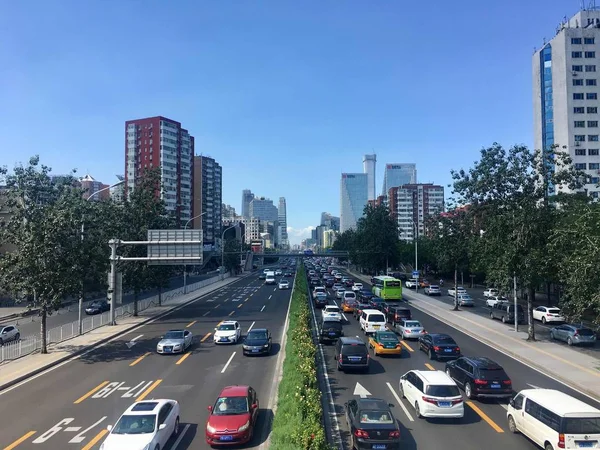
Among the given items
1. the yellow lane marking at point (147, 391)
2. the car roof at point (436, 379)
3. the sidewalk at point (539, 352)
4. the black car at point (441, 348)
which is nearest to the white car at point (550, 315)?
the sidewalk at point (539, 352)

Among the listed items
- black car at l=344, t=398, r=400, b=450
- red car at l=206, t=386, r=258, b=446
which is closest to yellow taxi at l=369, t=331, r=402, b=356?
black car at l=344, t=398, r=400, b=450

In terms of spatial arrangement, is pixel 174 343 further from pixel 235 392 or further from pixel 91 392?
pixel 235 392

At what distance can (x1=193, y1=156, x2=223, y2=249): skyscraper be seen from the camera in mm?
154125

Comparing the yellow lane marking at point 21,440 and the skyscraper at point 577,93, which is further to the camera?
the skyscraper at point 577,93

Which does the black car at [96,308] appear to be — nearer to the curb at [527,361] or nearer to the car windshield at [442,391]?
the curb at [527,361]

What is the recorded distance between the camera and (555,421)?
Answer: 39.6 ft

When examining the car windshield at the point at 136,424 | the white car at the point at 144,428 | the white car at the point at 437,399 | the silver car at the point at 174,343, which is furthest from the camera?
the silver car at the point at 174,343

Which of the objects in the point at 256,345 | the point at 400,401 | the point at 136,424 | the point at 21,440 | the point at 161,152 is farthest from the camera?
the point at 161,152

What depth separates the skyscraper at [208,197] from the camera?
154125 mm

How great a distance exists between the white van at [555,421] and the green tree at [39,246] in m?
23.6

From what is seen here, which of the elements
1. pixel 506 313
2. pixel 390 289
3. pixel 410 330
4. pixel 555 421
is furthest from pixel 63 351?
pixel 390 289

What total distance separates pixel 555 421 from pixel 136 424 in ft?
37.9

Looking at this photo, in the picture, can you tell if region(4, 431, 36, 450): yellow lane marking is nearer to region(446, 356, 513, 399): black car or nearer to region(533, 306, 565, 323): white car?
region(446, 356, 513, 399): black car

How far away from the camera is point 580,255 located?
67.5 ft
